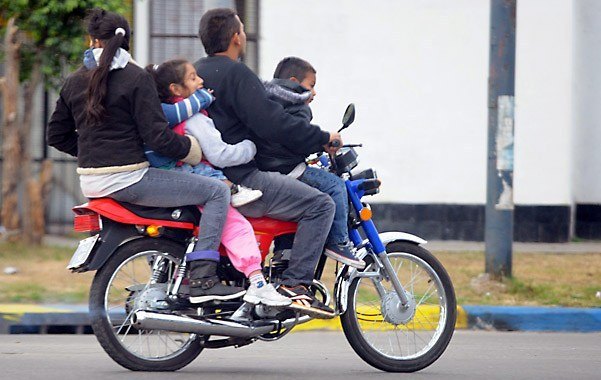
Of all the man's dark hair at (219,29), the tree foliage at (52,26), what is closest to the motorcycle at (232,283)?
the man's dark hair at (219,29)

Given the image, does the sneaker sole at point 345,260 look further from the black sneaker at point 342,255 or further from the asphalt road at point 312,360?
→ the asphalt road at point 312,360

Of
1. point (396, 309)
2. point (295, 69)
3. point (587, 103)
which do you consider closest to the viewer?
point (295, 69)

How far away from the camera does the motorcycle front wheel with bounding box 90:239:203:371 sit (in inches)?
226

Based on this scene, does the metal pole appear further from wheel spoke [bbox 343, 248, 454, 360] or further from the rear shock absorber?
the rear shock absorber

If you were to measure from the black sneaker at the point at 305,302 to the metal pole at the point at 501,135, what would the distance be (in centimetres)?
379

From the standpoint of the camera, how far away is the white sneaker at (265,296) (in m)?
5.70

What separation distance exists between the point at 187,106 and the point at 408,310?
1.58 meters

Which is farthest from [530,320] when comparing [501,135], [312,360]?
[312,360]

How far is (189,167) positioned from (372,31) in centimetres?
713

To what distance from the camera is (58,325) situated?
822cm

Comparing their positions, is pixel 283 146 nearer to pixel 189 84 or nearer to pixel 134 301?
pixel 189 84

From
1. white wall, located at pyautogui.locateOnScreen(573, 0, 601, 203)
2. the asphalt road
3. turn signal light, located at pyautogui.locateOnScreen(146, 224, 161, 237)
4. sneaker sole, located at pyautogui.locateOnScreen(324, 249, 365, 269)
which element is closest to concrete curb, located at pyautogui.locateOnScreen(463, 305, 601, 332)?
the asphalt road

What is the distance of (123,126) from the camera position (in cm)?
570

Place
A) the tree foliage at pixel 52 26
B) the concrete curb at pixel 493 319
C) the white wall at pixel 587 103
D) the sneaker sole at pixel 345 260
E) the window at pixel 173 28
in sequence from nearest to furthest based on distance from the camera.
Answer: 1. the sneaker sole at pixel 345 260
2. the concrete curb at pixel 493 319
3. the tree foliage at pixel 52 26
4. the window at pixel 173 28
5. the white wall at pixel 587 103
